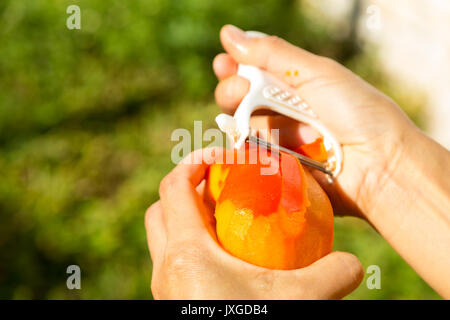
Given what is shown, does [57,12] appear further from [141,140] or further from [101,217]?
[101,217]

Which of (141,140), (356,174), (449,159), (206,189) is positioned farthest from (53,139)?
(449,159)

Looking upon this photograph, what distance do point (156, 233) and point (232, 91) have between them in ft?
2.03

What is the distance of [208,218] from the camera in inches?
53.8

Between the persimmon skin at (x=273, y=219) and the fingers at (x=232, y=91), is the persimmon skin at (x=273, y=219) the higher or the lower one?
the lower one

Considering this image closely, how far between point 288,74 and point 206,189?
60cm

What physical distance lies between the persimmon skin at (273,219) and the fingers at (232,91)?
18.8 inches

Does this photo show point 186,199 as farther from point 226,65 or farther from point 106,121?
point 106,121

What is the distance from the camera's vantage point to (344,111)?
5.54ft

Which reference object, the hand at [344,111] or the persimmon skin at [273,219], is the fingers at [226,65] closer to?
the hand at [344,111]

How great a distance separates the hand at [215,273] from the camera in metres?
1.15

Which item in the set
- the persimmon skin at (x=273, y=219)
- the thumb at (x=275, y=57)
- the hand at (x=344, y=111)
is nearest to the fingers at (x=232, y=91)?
the hand at (x=344, y=111)

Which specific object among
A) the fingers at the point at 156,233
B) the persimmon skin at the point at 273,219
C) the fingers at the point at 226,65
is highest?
the fingers at the point at 226,65

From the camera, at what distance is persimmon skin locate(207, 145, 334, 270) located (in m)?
1.20

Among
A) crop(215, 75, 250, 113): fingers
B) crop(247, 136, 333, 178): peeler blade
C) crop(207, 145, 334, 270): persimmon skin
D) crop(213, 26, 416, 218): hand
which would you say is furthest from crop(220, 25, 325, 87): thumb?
crop(207, 145, 334, 270): persimmon skin
